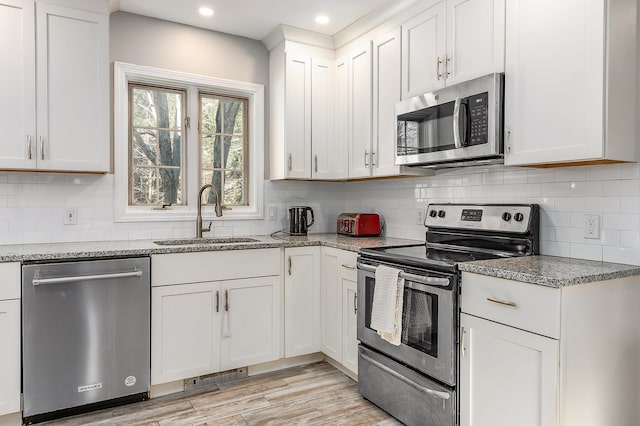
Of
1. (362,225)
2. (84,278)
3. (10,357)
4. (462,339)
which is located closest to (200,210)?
(84,278)

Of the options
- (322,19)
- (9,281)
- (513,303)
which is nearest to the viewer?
(513,303)

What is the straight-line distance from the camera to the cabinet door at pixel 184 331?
2.62m

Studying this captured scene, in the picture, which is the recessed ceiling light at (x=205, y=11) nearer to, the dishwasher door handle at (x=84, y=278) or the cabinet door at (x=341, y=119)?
the cabinet door at (x=341, y=119)

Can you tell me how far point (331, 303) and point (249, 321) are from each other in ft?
1.89

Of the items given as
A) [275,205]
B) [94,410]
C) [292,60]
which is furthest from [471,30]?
[94,410]

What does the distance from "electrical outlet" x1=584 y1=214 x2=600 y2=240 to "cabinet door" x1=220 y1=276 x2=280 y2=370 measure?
1862 millimetres

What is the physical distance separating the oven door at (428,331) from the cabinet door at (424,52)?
47.3 inches

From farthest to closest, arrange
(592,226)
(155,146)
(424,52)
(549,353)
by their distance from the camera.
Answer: (155,146), (424,52), (592,226), (549,353)

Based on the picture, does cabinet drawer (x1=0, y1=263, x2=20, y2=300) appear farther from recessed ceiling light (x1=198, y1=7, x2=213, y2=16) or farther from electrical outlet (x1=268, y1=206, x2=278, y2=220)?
recessed ceiling light (x1=198, y1=7, x2=213, y2=16)

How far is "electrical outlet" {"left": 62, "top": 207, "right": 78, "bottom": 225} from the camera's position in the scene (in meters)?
2.86

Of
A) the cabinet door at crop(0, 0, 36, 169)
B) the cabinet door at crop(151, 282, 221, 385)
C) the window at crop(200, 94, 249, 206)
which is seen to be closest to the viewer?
the cabinet door at crop(0, 0, 36, 169)

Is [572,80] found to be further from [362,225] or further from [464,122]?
[362,225]

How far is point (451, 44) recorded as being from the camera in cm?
246

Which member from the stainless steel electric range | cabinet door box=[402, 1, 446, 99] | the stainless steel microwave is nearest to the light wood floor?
the stainless steel electric range
